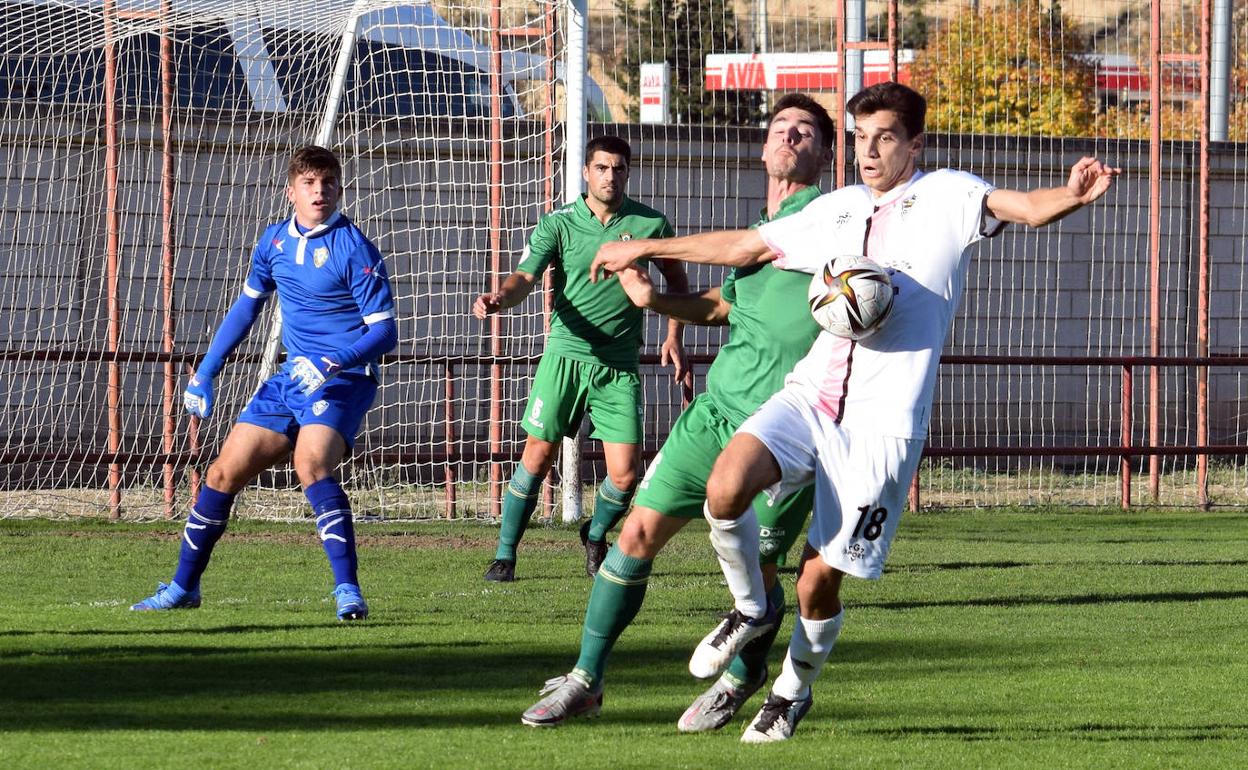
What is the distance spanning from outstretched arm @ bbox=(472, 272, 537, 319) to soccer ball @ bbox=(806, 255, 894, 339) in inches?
116

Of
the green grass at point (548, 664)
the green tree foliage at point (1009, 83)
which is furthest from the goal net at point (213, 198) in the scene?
the green tree foliage at point (1009, 83)

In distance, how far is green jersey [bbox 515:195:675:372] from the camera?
9094mm

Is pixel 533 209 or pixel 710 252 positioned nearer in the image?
pixel 710 252

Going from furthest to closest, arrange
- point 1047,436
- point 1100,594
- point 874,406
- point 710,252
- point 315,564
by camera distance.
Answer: point 1047,436 → point 315,564 → point 1100,594 → point 710,252 → point 874,406

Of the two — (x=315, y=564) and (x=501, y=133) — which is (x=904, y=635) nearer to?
(x=315, y=564)

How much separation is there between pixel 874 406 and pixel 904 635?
2708 millimetres

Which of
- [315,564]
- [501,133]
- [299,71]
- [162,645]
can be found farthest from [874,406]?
[299,71]

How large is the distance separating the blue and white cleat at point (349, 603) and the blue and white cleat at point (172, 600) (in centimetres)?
71

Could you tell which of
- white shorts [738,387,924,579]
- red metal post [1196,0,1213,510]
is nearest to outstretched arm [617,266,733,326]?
white shorts [738,387,924,579]

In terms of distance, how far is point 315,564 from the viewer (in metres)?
9.92

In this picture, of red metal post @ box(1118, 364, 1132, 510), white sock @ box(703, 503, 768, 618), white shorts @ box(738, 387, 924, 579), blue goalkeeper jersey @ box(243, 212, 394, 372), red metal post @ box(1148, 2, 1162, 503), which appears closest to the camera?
white shorts @ box(738, 387, 924, 579)

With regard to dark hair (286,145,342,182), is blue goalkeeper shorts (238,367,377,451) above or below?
below

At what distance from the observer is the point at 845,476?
16.6ft

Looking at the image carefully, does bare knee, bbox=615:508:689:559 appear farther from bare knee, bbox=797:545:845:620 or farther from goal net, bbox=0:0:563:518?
goal net, bbox=0:0:563:518
